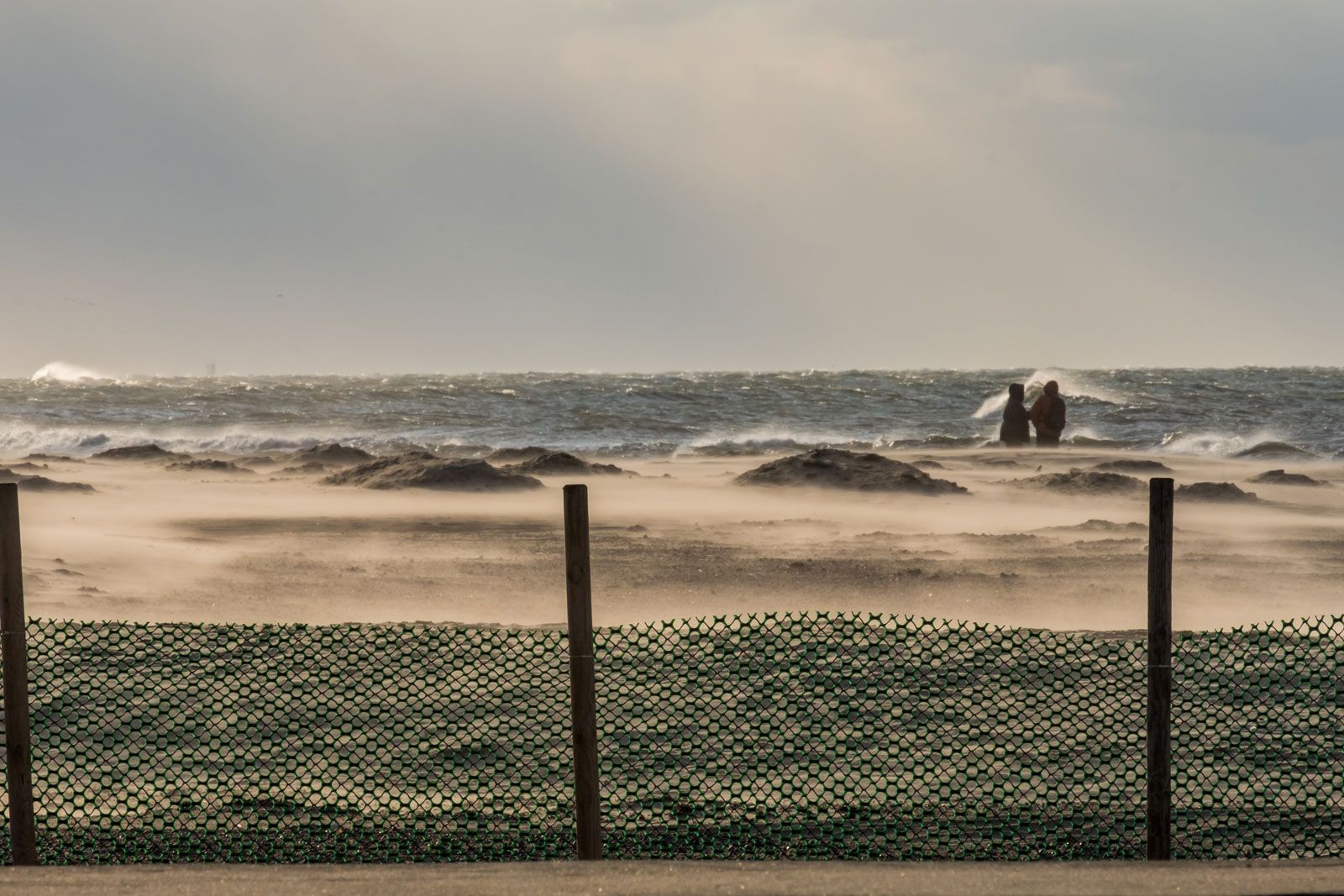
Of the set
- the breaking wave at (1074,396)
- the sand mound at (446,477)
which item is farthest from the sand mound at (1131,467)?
the breaking wave at (1074,396)

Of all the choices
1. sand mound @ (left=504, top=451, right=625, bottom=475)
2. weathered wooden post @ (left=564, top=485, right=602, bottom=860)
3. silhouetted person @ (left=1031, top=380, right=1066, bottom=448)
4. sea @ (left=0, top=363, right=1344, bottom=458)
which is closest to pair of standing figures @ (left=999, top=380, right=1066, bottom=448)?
silhouetted person @ (left=1031, top=380, right=1066, bottom=448)

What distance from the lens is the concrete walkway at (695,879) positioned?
492 centimetres

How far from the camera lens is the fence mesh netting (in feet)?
20.9

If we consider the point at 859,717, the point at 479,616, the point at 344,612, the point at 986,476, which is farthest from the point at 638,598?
the point at 986,476

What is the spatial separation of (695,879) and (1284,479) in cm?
2331

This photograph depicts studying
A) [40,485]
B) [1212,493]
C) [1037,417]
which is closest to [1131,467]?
[1037,417]

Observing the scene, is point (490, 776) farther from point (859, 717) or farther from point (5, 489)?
point (5, 489)

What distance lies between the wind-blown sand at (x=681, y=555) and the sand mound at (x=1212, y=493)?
10.8 inches

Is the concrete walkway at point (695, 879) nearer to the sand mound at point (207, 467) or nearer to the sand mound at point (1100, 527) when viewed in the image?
the sand mound at point (1100, 527)

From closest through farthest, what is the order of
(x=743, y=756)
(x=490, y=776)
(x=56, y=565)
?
(x=490, y=776)
(x=743, y=756)
(x=56, y=565)

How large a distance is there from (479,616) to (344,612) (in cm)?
113

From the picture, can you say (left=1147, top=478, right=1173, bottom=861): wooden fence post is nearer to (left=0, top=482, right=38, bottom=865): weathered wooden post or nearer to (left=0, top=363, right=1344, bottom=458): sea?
(left=0, top=482, right=38, bottom=865): weathered wooden post

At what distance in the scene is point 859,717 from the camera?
823 cm

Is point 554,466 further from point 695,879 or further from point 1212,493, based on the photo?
point 695,879
